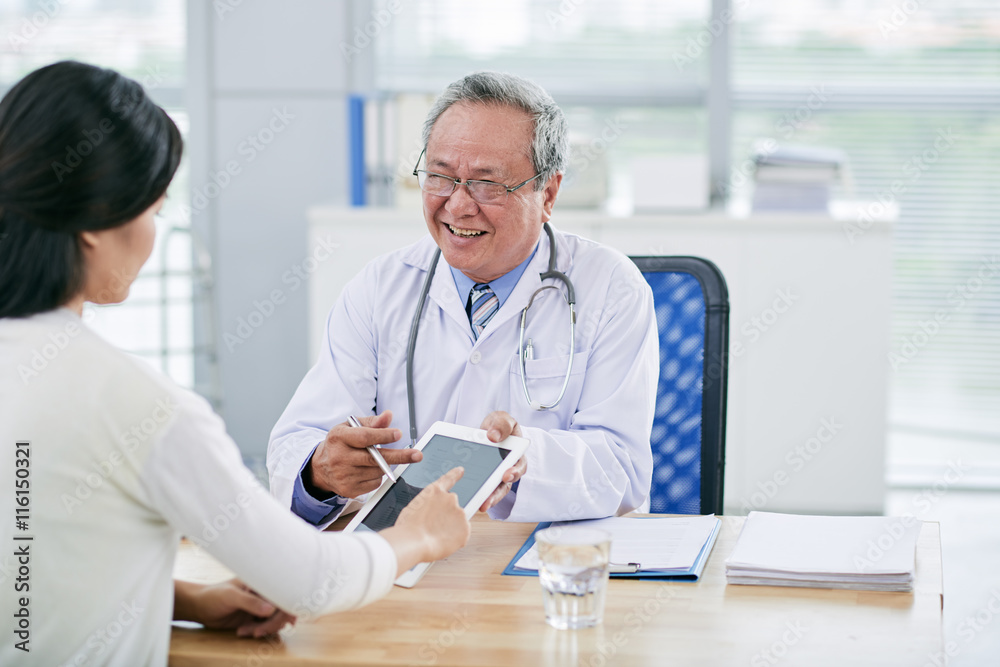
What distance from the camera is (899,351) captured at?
3.75 metres

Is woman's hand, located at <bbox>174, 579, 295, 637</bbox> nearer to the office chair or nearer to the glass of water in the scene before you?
the glass of water

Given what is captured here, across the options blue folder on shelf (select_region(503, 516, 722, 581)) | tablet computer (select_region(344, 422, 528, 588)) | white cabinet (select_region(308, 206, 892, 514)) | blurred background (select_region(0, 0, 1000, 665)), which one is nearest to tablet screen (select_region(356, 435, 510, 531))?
tablet computer (select_region(344, 422, 528, 588))

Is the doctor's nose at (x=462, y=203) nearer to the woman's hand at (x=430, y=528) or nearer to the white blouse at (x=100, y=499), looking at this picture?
the woman's hand at (x=430, y=528)

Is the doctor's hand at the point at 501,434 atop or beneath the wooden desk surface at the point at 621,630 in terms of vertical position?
atop

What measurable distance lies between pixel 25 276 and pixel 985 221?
3514 millimetres

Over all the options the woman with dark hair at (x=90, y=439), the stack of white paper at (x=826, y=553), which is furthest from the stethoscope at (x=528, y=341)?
the woman with dark hair at (x=90, y=439)

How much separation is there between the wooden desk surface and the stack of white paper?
17 millimetres

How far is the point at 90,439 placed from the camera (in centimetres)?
97

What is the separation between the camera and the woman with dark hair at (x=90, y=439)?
0.97m

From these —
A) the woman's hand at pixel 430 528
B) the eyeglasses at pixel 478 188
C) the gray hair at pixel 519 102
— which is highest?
the gray hair at pixel 519 102

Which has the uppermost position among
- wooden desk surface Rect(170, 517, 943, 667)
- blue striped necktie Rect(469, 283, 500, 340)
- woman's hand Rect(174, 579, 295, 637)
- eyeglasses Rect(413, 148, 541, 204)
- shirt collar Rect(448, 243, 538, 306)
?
eyeglasses Rect(413, 148, 541, 204)

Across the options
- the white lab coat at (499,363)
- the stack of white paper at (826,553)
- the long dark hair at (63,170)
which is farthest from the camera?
the white lab coat at (499,363)

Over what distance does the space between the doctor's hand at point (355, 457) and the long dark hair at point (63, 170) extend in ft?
1.82

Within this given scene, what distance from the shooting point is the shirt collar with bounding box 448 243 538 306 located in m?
1.92
